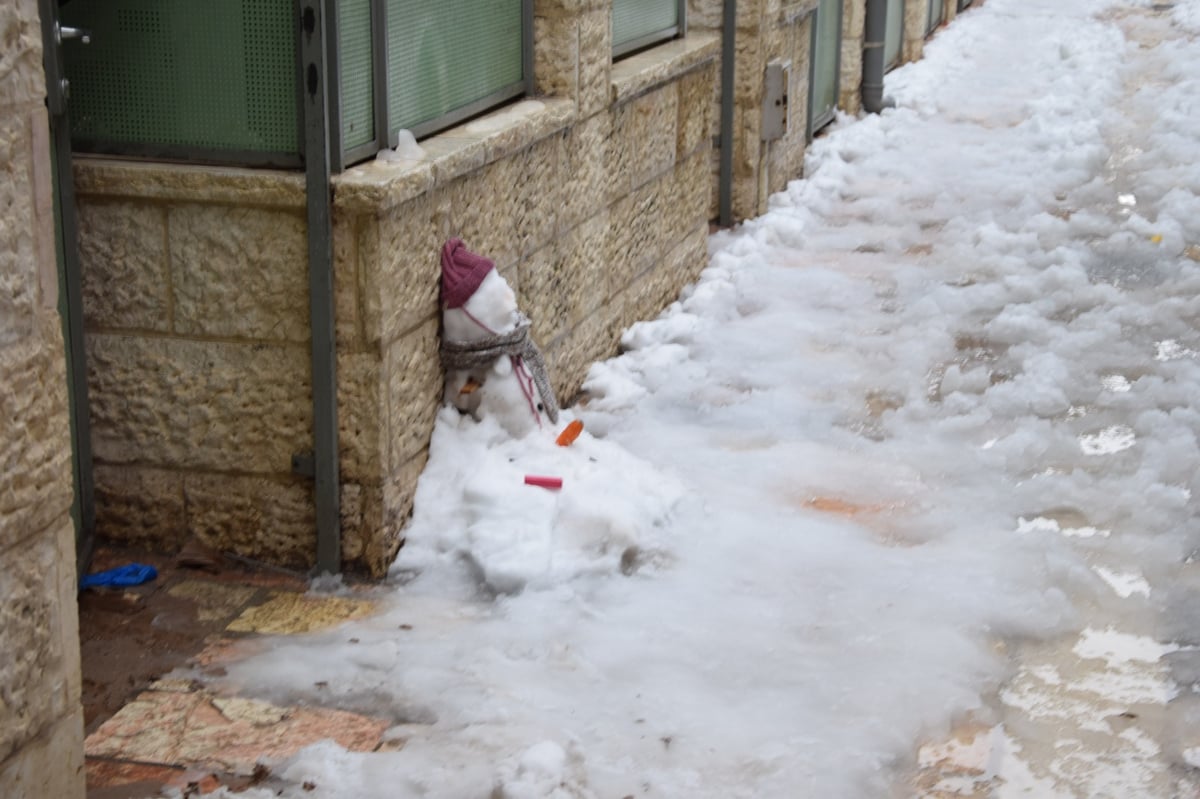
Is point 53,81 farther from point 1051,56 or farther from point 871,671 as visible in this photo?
point 1051,56

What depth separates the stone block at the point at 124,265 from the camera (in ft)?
15.4

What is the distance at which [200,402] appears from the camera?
190 inches

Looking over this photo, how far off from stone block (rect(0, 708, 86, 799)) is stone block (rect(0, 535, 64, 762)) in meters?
0.02

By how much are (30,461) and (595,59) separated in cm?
383

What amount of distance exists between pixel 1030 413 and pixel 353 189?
Answer: 311cm

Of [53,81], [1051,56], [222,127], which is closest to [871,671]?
[222,127]

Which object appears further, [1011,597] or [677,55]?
[677,55]

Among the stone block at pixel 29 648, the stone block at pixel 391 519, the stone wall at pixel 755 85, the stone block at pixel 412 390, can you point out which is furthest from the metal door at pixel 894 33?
the stone block at pixel 29 648

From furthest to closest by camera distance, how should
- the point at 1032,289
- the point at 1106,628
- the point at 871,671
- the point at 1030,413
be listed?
the point at 1032,289
the point at 1030,413
the point at 1106,628
the point at 871,671

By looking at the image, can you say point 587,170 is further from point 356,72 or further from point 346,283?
point 346,283

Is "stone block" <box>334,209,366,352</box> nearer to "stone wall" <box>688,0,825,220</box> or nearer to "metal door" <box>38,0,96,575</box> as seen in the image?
"metal door" <box>38,0,96,575</box>

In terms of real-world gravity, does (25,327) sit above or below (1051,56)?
above

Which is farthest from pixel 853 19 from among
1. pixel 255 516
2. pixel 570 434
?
pixel 255 516

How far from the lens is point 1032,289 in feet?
26.9
